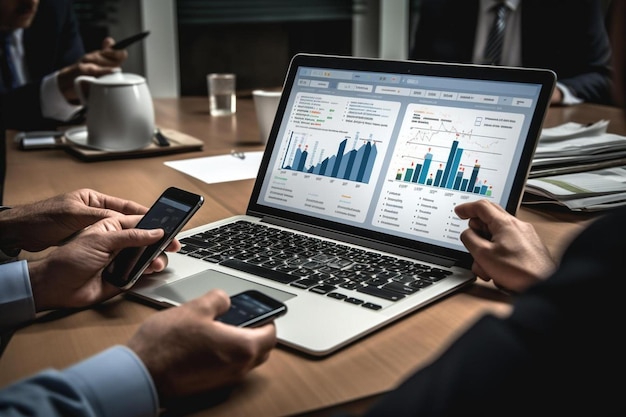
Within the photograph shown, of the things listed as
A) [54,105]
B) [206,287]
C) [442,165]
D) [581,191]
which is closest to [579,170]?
[581,191]

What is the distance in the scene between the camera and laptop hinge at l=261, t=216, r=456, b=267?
0.89 m

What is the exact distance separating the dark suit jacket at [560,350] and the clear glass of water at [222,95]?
69.6 inches

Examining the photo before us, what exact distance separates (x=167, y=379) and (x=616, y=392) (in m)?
0.39

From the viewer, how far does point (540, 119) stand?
0.88 meters

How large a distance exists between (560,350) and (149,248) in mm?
538

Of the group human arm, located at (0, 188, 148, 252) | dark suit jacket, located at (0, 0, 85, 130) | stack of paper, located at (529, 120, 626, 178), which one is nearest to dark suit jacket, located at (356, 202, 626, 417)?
human arm, located at (0, 188, 148, 252)

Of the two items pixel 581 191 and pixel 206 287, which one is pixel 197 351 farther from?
pixel 581 191

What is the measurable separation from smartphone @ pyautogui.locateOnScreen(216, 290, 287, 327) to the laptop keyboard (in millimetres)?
95

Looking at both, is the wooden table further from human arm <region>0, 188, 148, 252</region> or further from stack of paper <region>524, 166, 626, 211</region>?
human arm <region>0, 188, 148, 252</region>

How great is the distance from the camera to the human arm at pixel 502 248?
2.62 feet

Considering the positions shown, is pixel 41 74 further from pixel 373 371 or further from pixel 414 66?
pixel 373 371

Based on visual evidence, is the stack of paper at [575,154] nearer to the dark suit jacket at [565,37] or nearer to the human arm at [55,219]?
the human arm at [55,219]

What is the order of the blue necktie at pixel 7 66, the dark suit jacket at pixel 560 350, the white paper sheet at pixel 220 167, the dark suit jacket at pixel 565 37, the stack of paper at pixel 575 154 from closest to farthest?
the dark suit jacket at pixel 560 350
the stack of paper at pixel 575 154
the white paper sheet at pixel 220 167
the blue necktie at pixel 7 66
the dark suit jacket at pixel 565 37

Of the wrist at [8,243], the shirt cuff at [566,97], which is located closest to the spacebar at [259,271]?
the wrist at [8,243]
